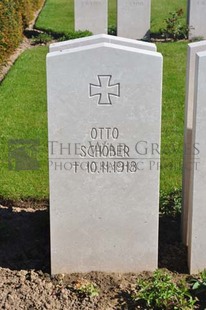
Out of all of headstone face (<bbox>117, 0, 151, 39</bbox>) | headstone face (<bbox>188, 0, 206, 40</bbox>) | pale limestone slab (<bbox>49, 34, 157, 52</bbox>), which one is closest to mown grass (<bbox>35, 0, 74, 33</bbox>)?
headstone face (<bbox>117, 0, 151, 39</bbox>)

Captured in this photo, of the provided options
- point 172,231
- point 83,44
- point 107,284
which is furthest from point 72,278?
point 83,44

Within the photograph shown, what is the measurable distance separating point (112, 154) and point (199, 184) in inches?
26.1

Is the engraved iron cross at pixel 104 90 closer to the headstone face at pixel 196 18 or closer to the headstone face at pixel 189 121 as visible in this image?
the headstone face at pixel 189 121

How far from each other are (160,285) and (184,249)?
0.80 metres

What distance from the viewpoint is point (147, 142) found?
417cm

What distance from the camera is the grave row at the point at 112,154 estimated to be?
158 inches

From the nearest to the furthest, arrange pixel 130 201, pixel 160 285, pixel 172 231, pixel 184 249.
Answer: pixel 160 285 < pixel 130 201 < pixel 184 249 < pixel 172 231

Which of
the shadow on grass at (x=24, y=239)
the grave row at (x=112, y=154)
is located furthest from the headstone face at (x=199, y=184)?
the shadow on grass at (x=24, y=239)

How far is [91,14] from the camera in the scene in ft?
50.9

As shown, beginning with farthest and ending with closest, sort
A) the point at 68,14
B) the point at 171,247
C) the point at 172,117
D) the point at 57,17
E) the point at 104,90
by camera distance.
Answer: the point at 68,14
the point at 57,17
the point at 172,117
the point at 171,247
the point at 104,90

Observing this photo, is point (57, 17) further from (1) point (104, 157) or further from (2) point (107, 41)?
(1) point (104, 157)

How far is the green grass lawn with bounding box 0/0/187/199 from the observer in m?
6.39

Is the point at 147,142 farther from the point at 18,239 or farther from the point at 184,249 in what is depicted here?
the point at 18,239

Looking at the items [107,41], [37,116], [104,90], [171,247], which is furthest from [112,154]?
[37,116]
